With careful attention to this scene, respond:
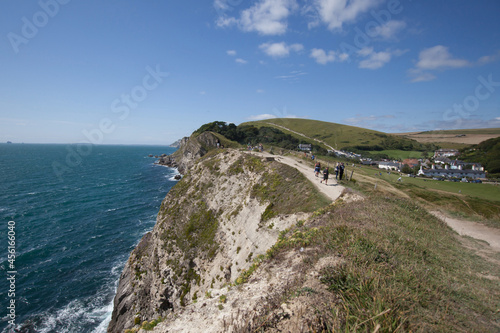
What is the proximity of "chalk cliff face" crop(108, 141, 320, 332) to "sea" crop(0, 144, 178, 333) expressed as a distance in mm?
5296

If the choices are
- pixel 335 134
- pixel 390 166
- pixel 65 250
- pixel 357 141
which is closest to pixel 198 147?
pixel 65 250

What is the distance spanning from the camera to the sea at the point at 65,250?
23.6 m

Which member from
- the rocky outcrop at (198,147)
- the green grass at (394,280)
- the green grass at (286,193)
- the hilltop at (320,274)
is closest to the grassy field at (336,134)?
the rocky outcrop at (198,147)

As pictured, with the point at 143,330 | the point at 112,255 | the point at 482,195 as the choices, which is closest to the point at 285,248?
the point at 143,330

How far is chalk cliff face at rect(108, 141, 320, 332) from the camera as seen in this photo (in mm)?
18469

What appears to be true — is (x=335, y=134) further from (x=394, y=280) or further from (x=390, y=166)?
(x=394, y=280)

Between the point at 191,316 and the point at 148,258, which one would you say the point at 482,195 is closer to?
the point at 191,316

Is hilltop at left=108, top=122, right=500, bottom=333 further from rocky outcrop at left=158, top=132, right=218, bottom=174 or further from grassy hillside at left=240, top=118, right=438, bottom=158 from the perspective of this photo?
grassy hillside at left=240, top=118, right=438, bottom=158

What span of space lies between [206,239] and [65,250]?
27425 mm

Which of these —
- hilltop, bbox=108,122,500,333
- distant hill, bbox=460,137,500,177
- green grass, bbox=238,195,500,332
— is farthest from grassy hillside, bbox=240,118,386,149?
green grass, bbox=238,195,500,332

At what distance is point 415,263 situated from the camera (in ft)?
21.9

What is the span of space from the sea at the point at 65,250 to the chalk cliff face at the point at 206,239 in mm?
5296

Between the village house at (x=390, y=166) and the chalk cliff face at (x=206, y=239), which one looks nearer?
the chalk cliff face at (x=206, y=239)

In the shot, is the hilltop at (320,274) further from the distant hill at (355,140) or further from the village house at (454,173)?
the distant hill at (355,140)
